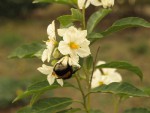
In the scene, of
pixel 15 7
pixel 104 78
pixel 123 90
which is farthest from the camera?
pixel 15 7

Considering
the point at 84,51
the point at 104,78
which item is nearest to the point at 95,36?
the point at 84,51

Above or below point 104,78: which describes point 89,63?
above

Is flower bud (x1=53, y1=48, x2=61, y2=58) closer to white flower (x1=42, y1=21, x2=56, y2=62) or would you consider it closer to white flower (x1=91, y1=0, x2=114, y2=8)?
white flower (x1=42, y1=21, x2=56, y2=62)

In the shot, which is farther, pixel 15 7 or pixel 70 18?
pixel 15 7

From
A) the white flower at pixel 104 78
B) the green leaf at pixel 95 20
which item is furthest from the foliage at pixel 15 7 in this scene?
the green leaf at pixel 95 20

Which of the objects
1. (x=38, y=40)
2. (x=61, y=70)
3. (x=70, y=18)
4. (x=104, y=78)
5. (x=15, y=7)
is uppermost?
(x=70, y=18)

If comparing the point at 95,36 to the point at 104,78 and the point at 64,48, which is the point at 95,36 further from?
the point at 104,78
